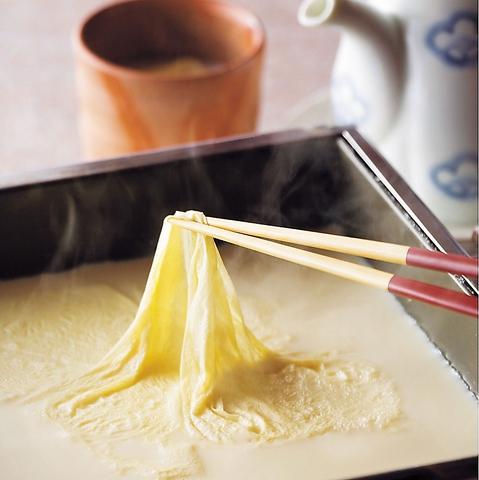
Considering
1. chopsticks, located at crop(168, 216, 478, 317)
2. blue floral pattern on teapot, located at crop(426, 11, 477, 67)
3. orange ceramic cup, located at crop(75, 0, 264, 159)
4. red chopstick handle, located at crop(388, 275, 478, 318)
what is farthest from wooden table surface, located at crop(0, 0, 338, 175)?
red chopstick handle, located at crop(388, 275, 478, 318)

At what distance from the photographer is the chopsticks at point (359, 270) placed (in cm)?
101

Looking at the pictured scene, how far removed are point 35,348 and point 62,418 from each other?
0.49ft

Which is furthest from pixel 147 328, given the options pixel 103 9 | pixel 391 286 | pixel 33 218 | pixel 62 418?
pixel 103 9

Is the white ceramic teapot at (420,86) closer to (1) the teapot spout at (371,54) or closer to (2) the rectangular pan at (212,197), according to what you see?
(1) the teapot spout at (371,54)

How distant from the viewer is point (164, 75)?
5.61ft

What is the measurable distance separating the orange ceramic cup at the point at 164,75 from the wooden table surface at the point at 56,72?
0.70 ft

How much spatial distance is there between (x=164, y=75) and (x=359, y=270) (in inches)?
29.8

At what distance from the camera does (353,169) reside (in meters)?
1.43

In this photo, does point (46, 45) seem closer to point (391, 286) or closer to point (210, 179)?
point (210, 179)

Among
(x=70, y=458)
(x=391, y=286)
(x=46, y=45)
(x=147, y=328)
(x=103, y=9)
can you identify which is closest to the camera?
(x=391, y=286)

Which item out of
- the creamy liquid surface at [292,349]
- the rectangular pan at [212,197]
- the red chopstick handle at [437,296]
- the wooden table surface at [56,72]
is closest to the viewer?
the red chopstick handle at [437,296]

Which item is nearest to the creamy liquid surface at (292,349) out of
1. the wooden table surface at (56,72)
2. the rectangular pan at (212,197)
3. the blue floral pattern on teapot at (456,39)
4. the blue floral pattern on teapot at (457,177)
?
the rectangular pan at (212,197)

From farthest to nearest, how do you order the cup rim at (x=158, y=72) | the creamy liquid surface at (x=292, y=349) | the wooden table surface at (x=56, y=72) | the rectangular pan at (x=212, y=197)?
the wooden table surface at (x=56, y=72)
the cup rim at (x=158, y=72)
the rectangular pan at (x=212, y=197)
the creamy liquid surface at (x=292, y=349)

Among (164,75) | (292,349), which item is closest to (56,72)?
(164,75)
